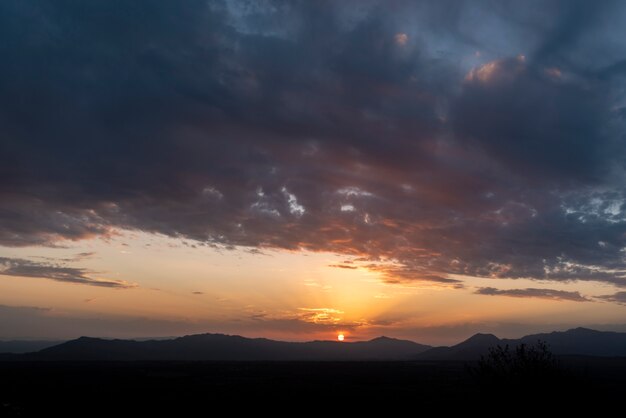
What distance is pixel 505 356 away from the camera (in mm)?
20375

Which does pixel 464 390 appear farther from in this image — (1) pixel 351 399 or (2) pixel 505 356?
(2) pixel 505 356

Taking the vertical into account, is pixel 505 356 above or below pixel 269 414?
above

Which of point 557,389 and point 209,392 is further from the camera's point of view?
point 209,392

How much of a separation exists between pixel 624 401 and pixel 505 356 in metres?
44.0

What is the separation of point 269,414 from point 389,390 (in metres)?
30.1

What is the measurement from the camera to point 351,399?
5978cm

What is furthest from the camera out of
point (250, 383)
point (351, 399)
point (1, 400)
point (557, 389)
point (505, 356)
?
point (250, 383)

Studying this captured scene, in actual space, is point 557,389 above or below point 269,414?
above

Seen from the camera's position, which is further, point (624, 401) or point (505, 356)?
point (624, 401)

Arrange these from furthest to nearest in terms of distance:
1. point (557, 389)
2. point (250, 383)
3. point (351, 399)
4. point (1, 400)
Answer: point (250, 383) < point (351, 399) < point (1, 400) < point (557, 389)

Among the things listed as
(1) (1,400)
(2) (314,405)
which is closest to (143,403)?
(1) (1,400)

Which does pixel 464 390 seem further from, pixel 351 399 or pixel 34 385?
pixel 34 385

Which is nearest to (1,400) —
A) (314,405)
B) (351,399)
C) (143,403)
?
(143,403)

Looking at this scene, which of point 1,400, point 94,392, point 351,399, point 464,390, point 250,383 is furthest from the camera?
point 250,383
